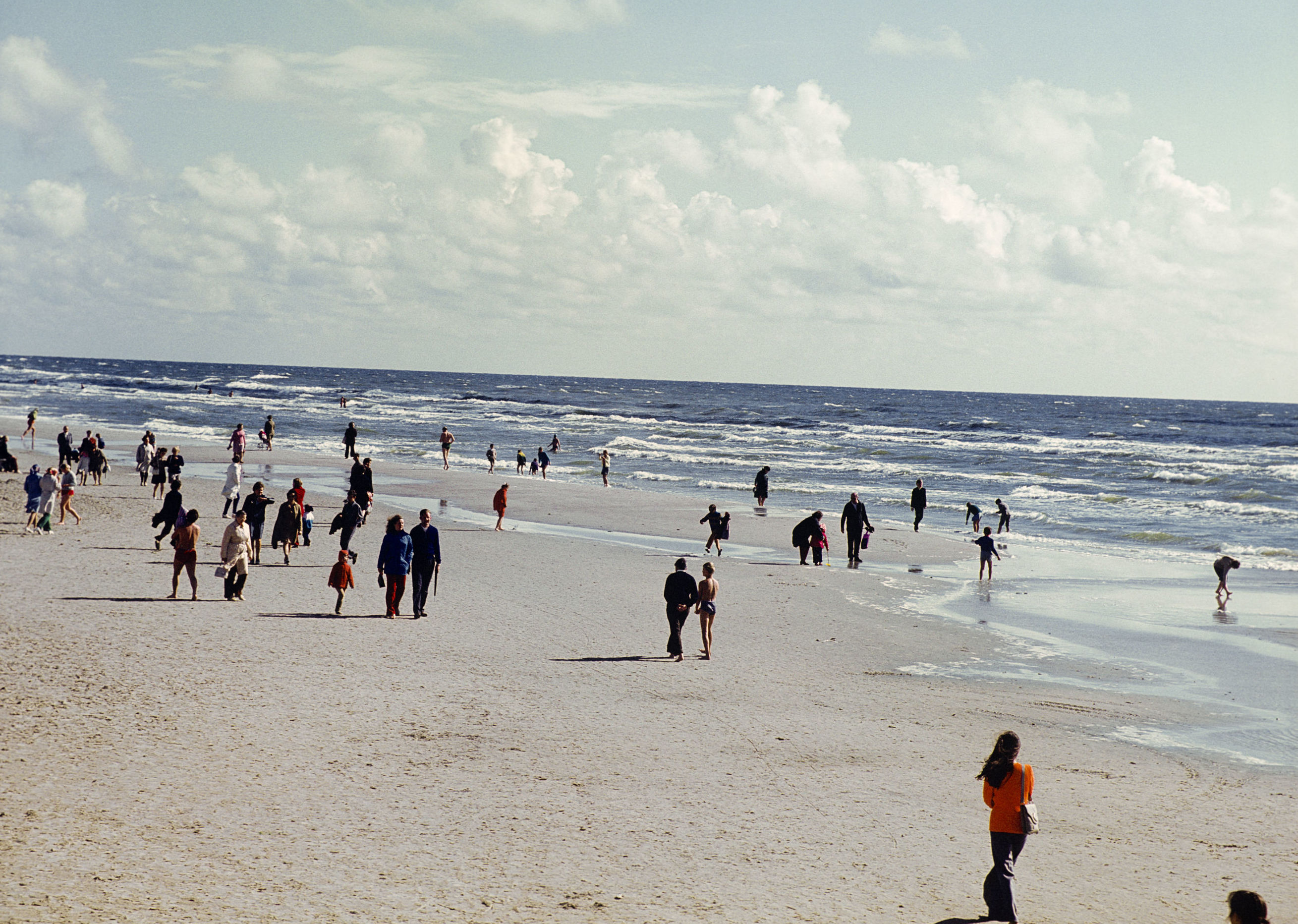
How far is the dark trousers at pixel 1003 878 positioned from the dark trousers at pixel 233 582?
12.0 meters

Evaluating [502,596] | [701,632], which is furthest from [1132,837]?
[502,596]

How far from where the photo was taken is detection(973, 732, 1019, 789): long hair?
7004mm

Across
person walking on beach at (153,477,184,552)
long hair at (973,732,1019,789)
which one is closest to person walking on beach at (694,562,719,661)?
long hair at (973,732,1019,789)

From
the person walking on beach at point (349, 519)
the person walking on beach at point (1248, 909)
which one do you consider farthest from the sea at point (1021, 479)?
the person walking on beach at point (349, 519)

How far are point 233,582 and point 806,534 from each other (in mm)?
12068

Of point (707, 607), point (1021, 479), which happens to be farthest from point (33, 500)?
point (1021, 479)

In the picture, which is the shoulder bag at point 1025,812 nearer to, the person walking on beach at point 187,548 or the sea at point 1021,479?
the sea at point 1021,479

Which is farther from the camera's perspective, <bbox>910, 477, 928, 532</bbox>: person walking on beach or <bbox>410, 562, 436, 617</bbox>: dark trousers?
<bbox>910, 477, 928, 532</bbox>: person walking on beach

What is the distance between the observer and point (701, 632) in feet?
50.1

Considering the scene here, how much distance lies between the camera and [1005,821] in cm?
707

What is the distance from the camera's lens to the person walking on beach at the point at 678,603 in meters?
14.0

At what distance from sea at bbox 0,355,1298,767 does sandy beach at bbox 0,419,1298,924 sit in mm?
1794

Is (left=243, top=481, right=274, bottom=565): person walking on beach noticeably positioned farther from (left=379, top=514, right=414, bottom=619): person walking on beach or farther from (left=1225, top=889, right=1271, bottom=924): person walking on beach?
(left=1225, top=889, right=1271, bottom=924): person walking on beach

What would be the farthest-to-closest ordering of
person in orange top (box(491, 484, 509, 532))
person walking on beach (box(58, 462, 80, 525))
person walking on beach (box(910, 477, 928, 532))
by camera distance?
person walking on beach (box(910, 477, 928, 532)) → person in orange top (box(491, 484, 509, 532)) → person walking on beach (box(58, 462, 80, 525))
